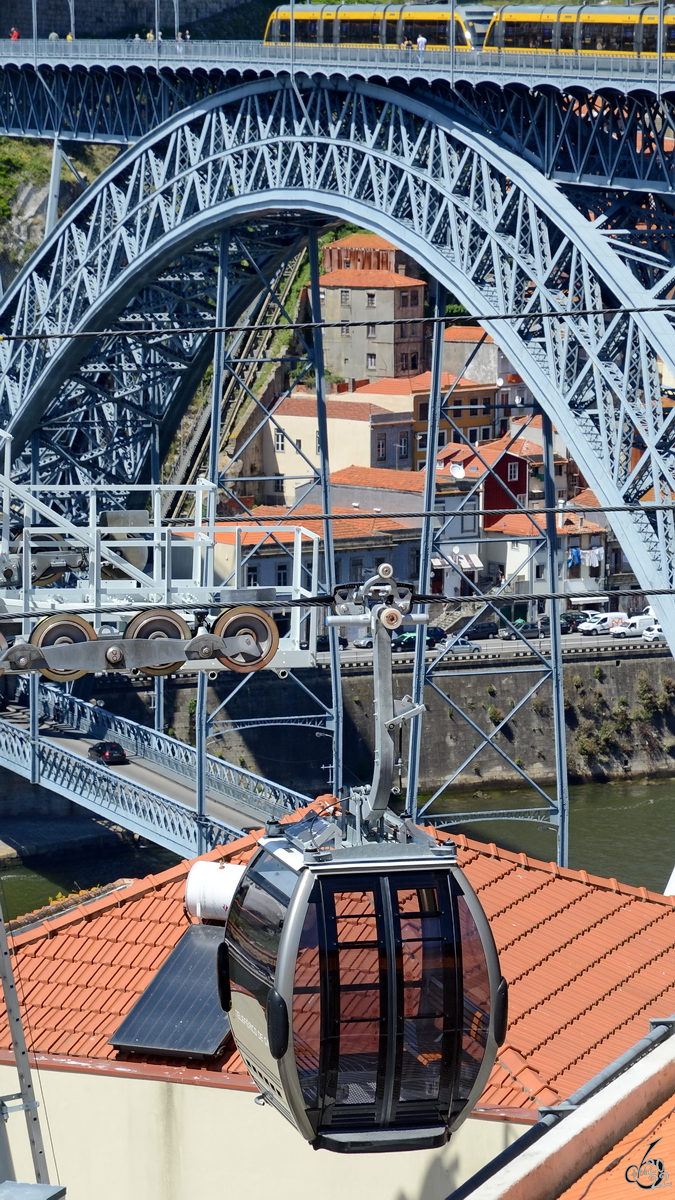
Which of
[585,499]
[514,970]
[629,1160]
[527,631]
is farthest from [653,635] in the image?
[629,1160]

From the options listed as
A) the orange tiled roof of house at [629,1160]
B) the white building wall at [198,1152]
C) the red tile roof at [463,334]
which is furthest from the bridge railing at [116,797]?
the red tile roof at [463,334]

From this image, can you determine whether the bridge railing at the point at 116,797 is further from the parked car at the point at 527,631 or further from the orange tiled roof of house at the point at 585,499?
the orange tiled roof of house at the point at 585,499

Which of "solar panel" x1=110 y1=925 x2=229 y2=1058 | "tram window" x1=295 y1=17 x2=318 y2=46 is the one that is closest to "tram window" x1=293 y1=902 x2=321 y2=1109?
"solar panel" x1=110 y1=925 x2=229 y2=1058

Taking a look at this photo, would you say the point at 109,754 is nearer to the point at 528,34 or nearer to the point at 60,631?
the point at 528,34

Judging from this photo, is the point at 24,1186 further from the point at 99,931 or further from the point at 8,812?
the point at 8,812

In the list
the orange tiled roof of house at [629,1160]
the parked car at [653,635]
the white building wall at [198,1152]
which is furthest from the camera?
the parked car at [653,635]

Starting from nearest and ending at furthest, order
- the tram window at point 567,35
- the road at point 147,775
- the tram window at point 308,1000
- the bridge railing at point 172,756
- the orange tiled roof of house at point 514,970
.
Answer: the tram window at point 308,1000 < the orange tiled roof of house at point 514,970 < the tram window at point 567,35 < the road at point 147,775 < the bridge railing at point 172,756
